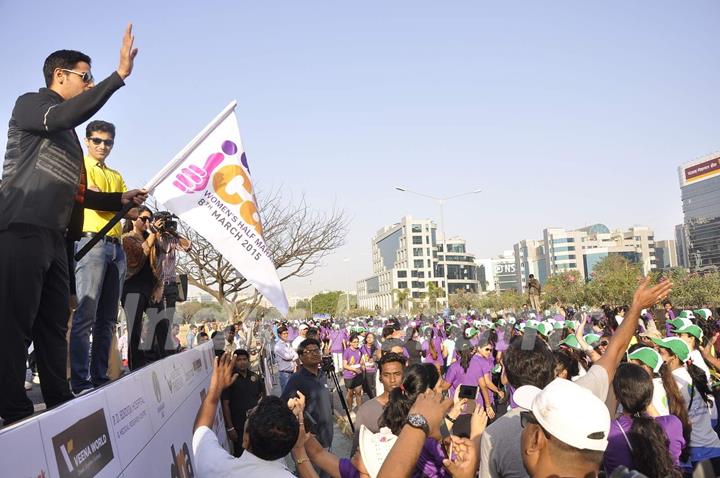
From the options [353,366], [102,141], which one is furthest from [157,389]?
[353,366]

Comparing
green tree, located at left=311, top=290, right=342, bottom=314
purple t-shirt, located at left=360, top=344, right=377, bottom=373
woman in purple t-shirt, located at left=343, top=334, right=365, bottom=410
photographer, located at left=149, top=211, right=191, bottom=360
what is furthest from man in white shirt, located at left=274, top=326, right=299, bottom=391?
green tree, located at left=311, top=290, right=342, bottom=314

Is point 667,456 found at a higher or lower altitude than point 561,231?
lower

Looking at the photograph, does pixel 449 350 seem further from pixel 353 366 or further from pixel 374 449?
pixel 374 449

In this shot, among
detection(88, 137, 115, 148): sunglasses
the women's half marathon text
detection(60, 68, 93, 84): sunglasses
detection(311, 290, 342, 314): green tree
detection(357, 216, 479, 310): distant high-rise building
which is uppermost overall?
detection(357, 216, 479, 310): distant high-rise building

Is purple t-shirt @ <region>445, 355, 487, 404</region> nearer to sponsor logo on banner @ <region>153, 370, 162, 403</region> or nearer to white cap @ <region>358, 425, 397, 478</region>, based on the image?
white cap @ <region>358, 425, 397, 478</region>

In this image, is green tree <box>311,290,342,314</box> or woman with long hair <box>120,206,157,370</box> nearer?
woman with long hair <box>120,206,157,370</box>

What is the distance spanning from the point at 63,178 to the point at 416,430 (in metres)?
1.90

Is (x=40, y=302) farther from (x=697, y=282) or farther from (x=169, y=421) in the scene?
(x=697, y=282)

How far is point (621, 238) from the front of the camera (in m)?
176

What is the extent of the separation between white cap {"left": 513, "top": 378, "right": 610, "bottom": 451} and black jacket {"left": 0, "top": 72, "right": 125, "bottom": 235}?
2.16m

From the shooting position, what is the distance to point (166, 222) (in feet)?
16.0

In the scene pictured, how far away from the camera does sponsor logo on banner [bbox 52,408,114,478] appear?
1835 millimetres

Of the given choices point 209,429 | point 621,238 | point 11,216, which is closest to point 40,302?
point 11,216

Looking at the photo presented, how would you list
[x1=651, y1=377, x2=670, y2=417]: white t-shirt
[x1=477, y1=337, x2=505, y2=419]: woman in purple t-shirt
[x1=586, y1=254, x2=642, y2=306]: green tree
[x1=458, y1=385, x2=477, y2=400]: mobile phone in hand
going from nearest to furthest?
[x1=651, y1=377, x2=670, y2=417]: white t-shirt → [x1=477, y1=337, x2=505, y2=419]: woman in purple t-shirt → [x1=458, y1=385, x2=477, y2=400]: mobile phone in hand → [x1=586, y1=254, x2=642, y2=306]: green tree
